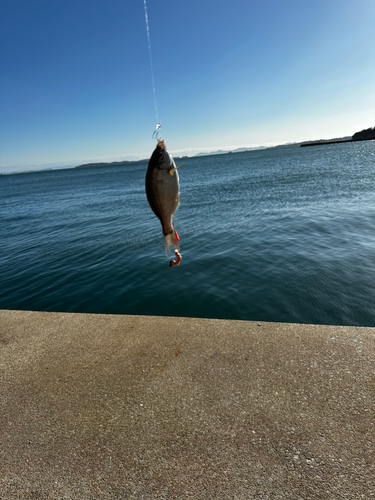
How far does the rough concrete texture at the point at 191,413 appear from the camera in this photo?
264cm

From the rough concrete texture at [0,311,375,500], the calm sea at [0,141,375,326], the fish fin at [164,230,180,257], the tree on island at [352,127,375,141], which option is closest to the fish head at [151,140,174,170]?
the fish fin at [164,230,180,257]

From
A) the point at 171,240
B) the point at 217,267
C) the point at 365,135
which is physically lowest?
the point at 217,267

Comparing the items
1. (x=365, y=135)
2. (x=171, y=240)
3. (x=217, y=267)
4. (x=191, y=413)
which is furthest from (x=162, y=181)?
(x=365, y=135)

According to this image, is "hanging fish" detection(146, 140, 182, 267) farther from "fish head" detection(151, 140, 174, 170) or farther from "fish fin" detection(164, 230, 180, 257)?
"fish fin" detection(164, 230, 180, 257)

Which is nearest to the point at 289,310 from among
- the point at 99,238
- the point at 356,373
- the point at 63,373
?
the point at 356,373

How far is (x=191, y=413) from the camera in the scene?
334cm

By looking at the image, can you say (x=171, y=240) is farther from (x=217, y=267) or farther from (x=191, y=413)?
(x=217, y=267)

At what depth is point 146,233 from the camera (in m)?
16.7

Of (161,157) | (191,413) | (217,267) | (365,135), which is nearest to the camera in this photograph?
(161,157)

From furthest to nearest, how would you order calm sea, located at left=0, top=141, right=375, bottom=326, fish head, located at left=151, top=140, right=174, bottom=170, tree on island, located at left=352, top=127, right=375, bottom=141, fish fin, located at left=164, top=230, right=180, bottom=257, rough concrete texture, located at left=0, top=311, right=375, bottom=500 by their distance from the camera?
tree on island, located at left=352, top=127, right=375, bottom=141
calm sea, located at left=0, top=141, right=375, bottom=326
fish fin, located at left=164, top=230, right=180, bottom=257
fish head, located at left=151, top=140, right=174, bottom=170
rough concrete texture, located at left=0, top=311, right=375, bottom=500

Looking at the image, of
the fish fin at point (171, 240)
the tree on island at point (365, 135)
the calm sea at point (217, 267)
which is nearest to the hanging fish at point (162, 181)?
the fish fin at point (171, 240)

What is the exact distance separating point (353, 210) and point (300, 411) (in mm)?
17031

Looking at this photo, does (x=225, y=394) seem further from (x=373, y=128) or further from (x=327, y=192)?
(x=373, y=128)

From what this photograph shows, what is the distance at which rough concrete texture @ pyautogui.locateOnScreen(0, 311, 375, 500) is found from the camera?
8.66ft
